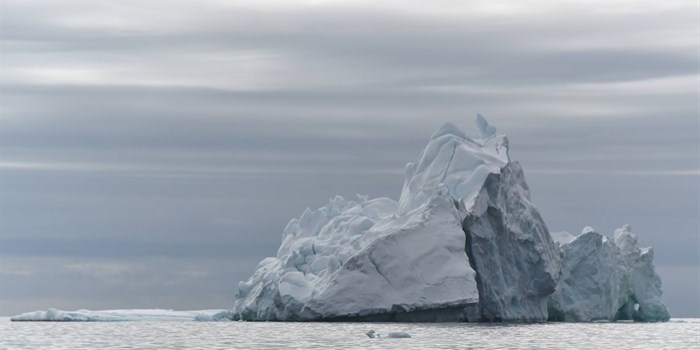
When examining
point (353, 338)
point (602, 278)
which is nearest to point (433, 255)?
point (353, 338)

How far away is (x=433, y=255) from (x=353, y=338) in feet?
36.5

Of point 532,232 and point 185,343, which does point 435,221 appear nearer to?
point 532,232

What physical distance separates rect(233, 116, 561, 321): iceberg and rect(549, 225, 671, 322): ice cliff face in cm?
339

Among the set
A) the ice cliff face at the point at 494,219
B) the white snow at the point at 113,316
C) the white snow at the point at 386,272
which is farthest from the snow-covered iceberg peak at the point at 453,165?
the white snow at the point at 113,316

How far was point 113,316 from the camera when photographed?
71188mm

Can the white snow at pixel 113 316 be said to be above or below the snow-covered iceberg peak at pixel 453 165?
below

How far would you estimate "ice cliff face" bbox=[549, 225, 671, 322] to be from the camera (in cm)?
6400

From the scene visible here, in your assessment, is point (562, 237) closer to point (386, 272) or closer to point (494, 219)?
point (494, 219)

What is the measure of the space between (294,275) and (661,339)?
663 inches

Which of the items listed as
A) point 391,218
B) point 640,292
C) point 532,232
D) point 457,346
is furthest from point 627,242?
point 457,346

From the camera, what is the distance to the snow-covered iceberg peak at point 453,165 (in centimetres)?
5825

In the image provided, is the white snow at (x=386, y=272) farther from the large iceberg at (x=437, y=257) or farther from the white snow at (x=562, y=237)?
the white snow at (x=562, y=237)

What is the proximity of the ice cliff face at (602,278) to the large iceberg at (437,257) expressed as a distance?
0.35 feet

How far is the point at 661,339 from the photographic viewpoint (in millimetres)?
49188
